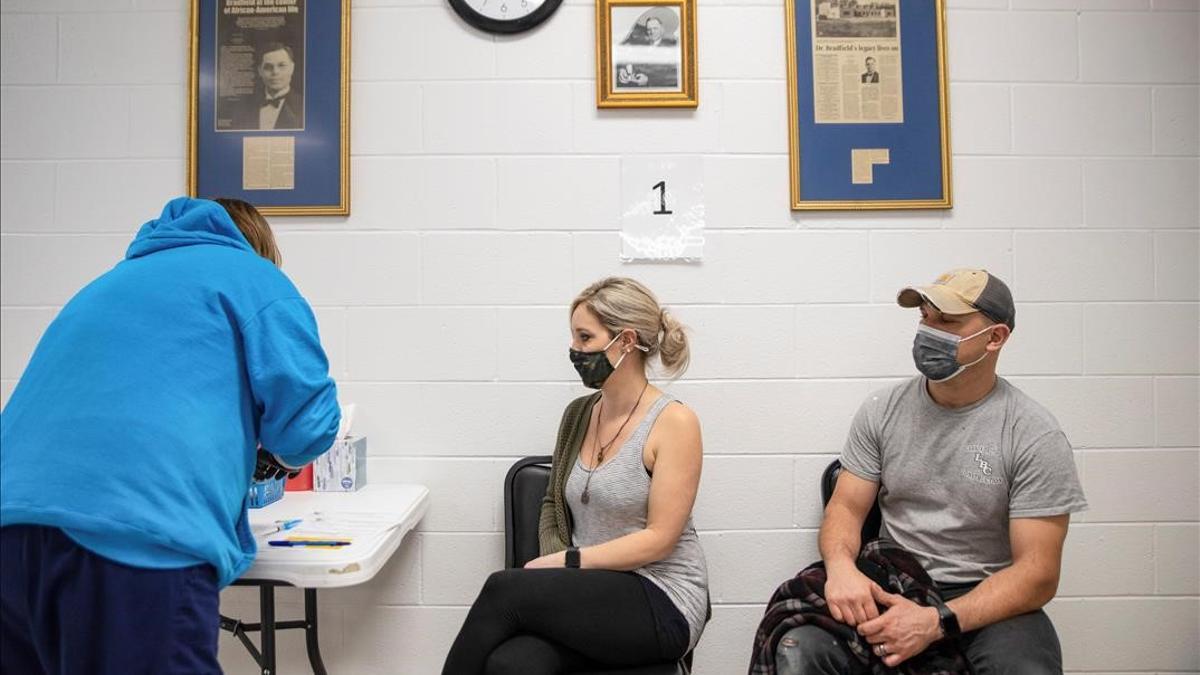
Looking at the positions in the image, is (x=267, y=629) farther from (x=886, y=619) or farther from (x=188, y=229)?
(x=886, y=619)

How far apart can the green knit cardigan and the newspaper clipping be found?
1089 mm

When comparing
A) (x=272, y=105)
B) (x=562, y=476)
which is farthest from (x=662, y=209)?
(x=272, y=105)

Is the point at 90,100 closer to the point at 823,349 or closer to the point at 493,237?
the point at 493,237

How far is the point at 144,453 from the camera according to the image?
3.82ft

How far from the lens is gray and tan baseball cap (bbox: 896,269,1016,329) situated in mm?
1690

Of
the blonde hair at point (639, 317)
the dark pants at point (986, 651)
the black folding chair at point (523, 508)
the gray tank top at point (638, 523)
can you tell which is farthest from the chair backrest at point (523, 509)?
the dark pants at point (986, 651)

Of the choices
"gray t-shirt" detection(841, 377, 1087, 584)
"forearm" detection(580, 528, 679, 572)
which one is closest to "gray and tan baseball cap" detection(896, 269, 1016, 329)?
"gray t-shirt" detection(841, 377, 1087, 584)

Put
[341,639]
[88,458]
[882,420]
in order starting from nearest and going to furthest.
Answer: [88,458]
[882,420]
[341,639]

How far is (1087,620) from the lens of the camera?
2.15 metres

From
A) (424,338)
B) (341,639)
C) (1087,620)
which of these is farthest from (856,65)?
(341,639)

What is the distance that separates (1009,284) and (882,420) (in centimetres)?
68

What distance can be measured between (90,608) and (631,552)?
3.13ft

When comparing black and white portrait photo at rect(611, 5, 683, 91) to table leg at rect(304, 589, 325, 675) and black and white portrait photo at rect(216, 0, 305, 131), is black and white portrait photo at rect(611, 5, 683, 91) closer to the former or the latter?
black and white portrait photo at rect(216, 0, 305, 131)

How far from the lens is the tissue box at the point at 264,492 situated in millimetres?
1838
